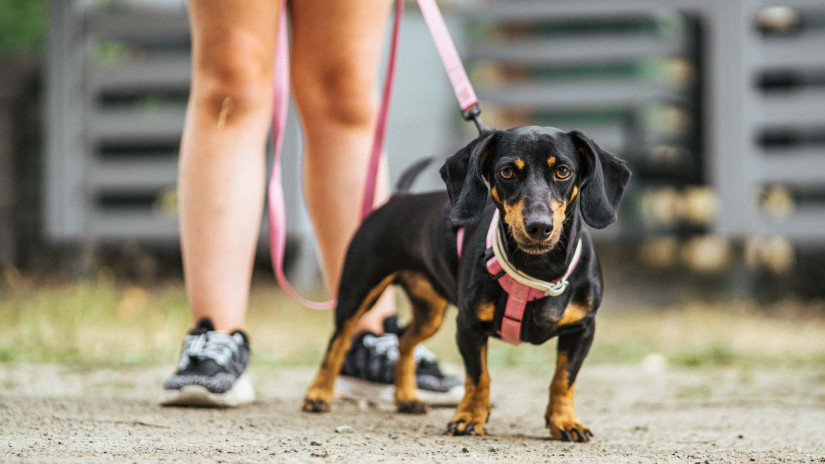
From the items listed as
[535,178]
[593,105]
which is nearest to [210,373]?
[535,178]

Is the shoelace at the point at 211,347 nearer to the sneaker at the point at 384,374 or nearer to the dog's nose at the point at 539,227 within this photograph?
the sneaker at the point at 384,374

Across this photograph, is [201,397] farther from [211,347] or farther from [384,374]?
[384,374]

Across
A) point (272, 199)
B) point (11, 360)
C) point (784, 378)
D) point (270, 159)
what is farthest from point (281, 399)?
point (270, 159)

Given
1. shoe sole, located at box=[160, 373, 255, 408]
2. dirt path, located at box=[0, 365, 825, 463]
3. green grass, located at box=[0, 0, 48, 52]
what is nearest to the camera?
dirt path, located at box=[0, 365, 825, 463]

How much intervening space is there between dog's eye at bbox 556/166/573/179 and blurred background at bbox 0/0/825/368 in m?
2.39

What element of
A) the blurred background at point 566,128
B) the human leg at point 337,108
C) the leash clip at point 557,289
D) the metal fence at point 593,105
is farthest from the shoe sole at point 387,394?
the metal fence at point 593,105

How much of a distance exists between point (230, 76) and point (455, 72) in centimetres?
60

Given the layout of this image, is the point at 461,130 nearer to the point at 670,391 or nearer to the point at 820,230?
the point at 820,230

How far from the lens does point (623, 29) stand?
21.9 ft

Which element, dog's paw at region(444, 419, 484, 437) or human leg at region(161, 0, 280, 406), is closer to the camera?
dog's paw at region(444, 419, 484, 437)

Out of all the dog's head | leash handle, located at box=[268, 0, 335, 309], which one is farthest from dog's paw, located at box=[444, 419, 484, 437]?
leash handle, located at box=[268, 0, 335, 309]

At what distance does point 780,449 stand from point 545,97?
156 inches

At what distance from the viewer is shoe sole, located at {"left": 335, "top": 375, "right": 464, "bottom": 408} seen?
8.52ft

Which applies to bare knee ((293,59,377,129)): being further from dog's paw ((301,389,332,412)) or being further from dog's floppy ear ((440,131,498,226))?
dog's paw ((301,389,332,412))
